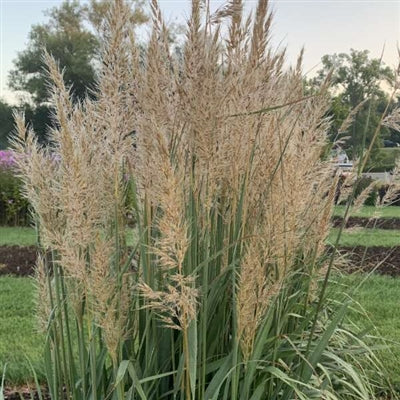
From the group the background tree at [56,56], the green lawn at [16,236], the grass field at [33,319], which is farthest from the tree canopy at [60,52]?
the grass field at [33,319]

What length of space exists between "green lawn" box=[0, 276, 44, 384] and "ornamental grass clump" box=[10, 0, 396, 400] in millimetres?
1058

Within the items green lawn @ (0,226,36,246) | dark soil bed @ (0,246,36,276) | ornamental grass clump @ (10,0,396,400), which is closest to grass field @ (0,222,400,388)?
ornamental grass clump @ (10,0,396,400)

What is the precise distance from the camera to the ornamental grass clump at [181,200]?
1497 millimetres

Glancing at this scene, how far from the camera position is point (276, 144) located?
1868 mm

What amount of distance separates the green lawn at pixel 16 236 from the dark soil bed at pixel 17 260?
0.49 m

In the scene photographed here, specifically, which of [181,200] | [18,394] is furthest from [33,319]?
[181,200]

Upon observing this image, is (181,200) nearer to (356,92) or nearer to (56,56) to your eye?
(356,92)

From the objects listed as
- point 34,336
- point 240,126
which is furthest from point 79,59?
point 240,126

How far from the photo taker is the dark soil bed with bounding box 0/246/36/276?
22.7 feet

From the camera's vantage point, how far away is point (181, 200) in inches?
54.2

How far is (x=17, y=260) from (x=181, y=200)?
21.9 ft

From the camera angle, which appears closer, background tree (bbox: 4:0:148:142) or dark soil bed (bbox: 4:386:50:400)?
dark soil bed (bbox: 4:386:50:400)

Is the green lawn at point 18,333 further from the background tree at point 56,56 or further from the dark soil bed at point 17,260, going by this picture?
the background tree at point 56,56

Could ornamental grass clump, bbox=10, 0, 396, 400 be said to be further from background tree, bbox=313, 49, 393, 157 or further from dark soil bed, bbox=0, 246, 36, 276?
dark soil bed, bbox=0, 246, 36, 276
